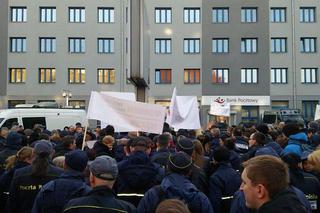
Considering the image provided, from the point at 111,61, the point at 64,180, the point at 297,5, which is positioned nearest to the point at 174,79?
the point at 111,61

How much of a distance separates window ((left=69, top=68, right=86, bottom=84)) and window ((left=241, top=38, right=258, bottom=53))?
16.4 m

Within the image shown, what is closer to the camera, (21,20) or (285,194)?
(285,194)

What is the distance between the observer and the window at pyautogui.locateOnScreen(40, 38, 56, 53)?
1805 inches

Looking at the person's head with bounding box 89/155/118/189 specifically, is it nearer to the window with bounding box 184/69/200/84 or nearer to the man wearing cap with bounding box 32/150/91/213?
the man wearing cap with bounding box 32/150/91/213

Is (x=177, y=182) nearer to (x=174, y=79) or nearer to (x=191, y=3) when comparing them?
(x=174, y=79)

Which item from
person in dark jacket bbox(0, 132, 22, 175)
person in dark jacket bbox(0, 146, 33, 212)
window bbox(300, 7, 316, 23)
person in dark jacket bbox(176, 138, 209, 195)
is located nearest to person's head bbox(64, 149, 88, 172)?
person in dark jacket bbox(0, 146, 33, 212)

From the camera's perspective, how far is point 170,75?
150ft

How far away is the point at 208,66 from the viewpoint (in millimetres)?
45969

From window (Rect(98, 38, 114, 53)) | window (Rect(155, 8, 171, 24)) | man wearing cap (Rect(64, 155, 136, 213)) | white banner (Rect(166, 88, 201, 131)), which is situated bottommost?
man wearing cap (Rect(64, 155, 136, 213))

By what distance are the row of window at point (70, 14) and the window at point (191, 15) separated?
299 inches

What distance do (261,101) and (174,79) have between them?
9047 millimetres

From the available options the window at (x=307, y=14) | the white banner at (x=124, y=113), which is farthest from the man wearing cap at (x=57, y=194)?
the window at (x=307, y=14)

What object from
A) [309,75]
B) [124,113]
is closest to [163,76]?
[309,75]

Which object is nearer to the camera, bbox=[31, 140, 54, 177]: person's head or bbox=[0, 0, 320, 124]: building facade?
bbox=[31, 140, 54, 177]: person's head
